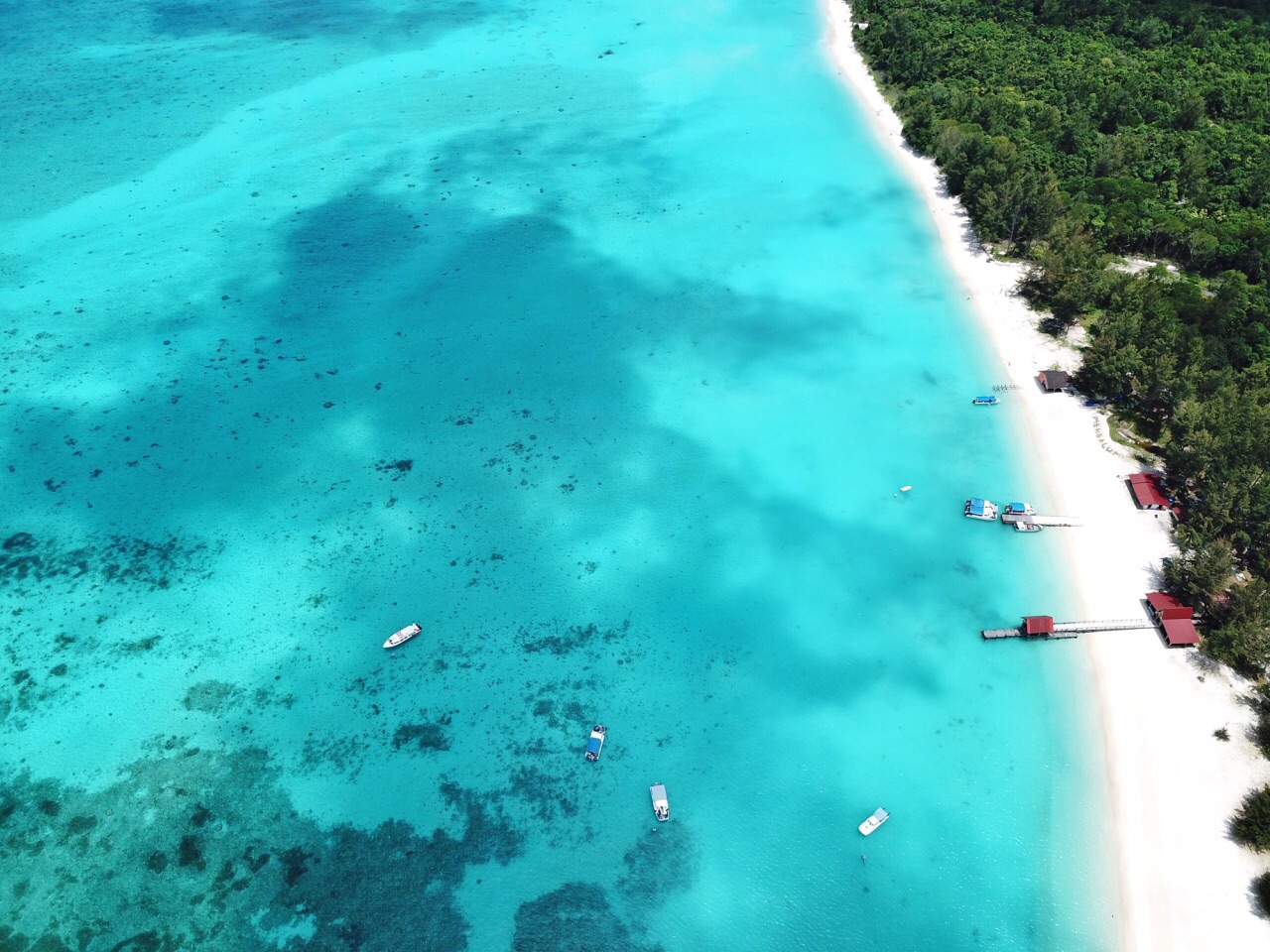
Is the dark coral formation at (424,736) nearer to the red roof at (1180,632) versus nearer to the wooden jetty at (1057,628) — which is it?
the wooden jetty at (1057,628)

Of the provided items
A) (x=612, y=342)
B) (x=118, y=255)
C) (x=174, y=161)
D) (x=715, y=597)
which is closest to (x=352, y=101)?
(x=174, y=161)

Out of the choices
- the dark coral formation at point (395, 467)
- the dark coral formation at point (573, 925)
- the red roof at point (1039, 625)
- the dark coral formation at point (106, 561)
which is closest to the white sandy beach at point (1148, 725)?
the red roof at point (1039, 625)

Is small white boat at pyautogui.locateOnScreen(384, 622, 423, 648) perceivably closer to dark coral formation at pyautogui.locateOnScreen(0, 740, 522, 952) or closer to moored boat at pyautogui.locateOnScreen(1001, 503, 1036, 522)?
dark coral formation at pyautogui.locateOnScreen(0, 740, 522, 952)

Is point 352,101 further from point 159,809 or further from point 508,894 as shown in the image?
point 508,894

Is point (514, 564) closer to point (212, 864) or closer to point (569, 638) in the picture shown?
point (569, 638)

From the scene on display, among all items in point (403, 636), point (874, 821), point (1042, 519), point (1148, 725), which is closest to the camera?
point (874, 821)

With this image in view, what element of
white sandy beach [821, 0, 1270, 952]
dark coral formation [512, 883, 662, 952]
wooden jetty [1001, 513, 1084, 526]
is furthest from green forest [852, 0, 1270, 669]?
dark coral formation [512, 883, 662, 952]

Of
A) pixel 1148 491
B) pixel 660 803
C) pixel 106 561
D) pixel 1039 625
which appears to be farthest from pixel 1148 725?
pixel 106 561
